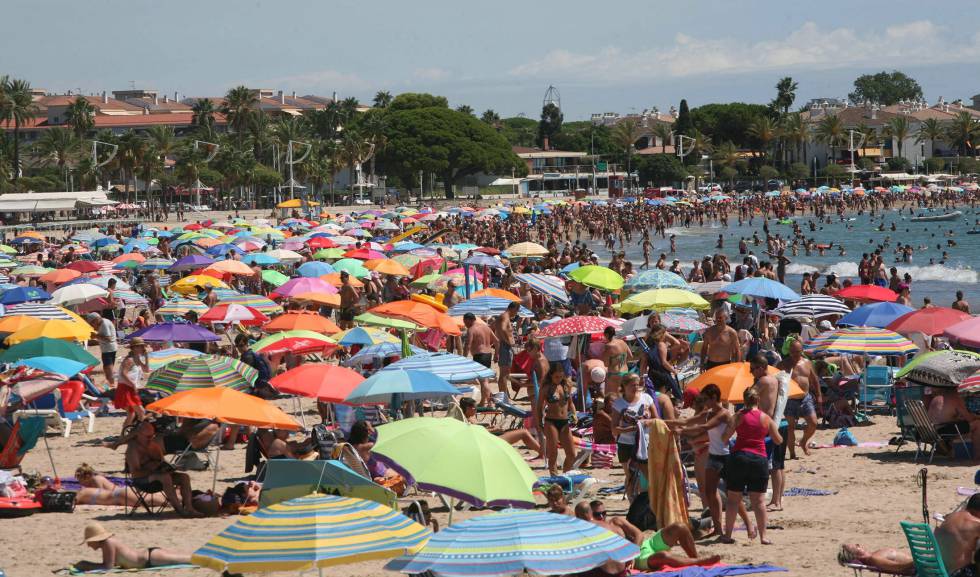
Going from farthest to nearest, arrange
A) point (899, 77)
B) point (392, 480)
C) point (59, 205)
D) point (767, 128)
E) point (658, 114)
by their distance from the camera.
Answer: point (899, 77)
point (658, 114)
point (767, 128)
point (59, 205)
point (392, 480)

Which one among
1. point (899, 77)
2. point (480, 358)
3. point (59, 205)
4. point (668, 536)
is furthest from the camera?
point (899, 77)

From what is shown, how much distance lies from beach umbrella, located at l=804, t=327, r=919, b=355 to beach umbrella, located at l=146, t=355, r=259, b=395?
234 inches

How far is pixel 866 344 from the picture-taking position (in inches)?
489

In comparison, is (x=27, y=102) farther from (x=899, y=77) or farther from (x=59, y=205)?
(x=899, y=77)

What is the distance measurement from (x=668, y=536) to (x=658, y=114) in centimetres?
13589

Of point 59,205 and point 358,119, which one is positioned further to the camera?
point 358,119

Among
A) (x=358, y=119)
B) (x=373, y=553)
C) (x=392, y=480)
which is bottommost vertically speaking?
(x=392, y=480)

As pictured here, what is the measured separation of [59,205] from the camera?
212ft

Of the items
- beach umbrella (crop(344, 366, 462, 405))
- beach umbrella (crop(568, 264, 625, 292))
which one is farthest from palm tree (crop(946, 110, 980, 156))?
beach umbrella (crop(344, 366, 462, 405))

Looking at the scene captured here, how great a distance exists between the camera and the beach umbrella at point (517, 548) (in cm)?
552

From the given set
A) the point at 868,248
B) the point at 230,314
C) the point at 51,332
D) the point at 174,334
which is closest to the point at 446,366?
the point at 174,334

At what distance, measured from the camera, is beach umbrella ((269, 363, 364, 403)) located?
10742 mm

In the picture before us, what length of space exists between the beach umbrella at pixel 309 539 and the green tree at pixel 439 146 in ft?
276

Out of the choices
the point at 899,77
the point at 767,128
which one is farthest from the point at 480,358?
the point at 899,77
